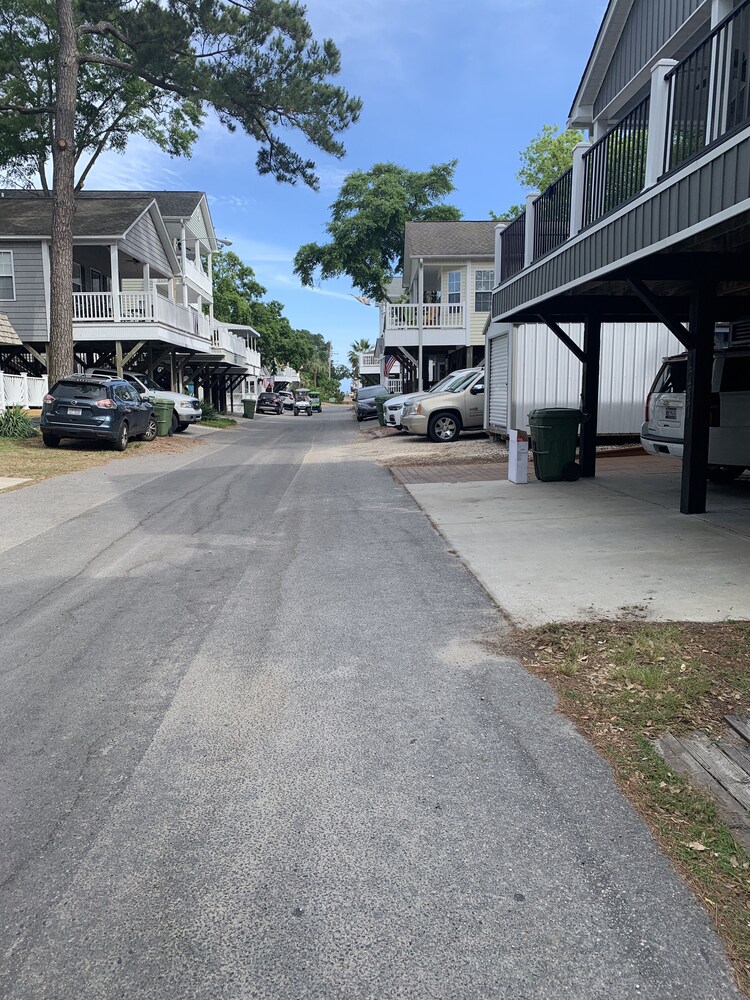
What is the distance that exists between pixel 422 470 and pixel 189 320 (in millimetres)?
18308

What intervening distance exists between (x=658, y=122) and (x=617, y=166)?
1.61 meters

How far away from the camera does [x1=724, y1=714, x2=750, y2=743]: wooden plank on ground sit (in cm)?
367

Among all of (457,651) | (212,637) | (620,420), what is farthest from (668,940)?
(620,420)

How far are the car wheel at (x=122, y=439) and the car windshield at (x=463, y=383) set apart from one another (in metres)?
8.51

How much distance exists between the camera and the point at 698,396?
872 cm

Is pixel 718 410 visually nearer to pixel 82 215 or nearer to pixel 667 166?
pixel 667 166

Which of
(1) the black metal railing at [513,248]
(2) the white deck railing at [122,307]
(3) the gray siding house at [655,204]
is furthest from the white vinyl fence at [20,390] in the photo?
(3) the gray siding house at [655,204]

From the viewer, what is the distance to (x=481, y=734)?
3.76 m

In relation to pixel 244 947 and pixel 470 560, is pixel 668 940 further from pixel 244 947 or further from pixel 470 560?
pixel 470 560

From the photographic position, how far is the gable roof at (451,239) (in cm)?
2947

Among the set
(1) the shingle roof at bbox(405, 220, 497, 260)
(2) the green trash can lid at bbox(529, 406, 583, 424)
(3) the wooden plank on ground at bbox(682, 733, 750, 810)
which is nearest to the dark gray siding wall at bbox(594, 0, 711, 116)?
(2) the green trash can lid at bbox(529, 406, 583, 424)

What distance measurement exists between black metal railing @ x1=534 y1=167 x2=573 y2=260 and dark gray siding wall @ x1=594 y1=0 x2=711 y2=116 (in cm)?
283

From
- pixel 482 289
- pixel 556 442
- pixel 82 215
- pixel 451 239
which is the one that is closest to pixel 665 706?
pixel 556 442

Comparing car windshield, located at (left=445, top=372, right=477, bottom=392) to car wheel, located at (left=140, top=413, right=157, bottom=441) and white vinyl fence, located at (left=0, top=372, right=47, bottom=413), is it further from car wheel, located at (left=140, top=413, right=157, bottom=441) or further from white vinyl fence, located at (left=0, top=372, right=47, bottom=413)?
white vinyl fence, located at (left=0, top=372, right=47, bottom=413)
